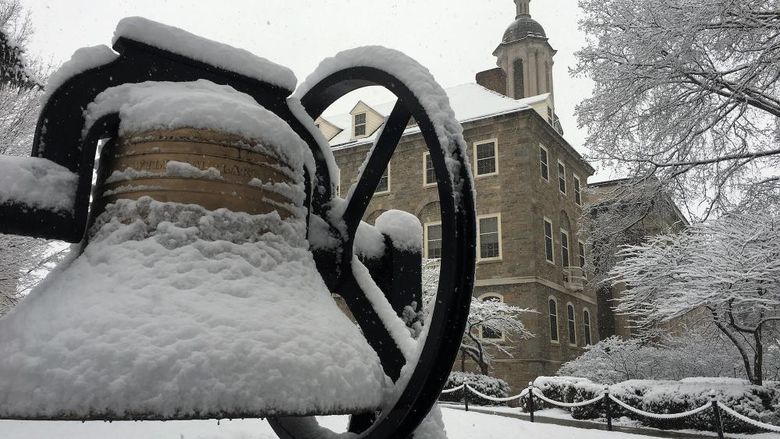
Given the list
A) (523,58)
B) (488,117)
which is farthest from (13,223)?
(523,58)

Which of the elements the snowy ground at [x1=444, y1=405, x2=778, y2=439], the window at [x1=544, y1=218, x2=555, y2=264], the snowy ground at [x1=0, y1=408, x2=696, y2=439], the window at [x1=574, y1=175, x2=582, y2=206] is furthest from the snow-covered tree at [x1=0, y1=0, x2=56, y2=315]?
the window at [x1=574, y1=175, x2=582, y2=206]

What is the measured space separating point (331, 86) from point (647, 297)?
14.6 meters

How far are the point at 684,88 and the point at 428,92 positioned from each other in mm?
12026

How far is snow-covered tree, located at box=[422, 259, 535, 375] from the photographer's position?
20.0 metres

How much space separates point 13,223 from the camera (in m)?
1.25

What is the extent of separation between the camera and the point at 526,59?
41.2m

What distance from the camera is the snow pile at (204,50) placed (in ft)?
4.43

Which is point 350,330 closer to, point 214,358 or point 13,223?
point 214,358

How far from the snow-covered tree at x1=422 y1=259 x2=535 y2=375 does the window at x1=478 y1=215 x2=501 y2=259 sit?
5.55ft

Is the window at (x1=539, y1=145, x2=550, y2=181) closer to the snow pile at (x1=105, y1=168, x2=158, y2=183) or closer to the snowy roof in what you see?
the snowy roof

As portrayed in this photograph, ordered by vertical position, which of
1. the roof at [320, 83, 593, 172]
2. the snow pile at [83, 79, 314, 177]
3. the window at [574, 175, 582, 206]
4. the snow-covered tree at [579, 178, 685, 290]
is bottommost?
the snow pile at [83, 79, 314, 177]

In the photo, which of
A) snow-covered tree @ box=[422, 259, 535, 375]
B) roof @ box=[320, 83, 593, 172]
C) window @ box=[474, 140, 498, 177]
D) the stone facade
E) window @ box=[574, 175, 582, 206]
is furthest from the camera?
window @ box=[574, 175, 582, 206]

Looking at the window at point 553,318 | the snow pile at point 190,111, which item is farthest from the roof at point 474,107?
the snow pile at point 190,111

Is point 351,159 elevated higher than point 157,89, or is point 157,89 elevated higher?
point 351,159
